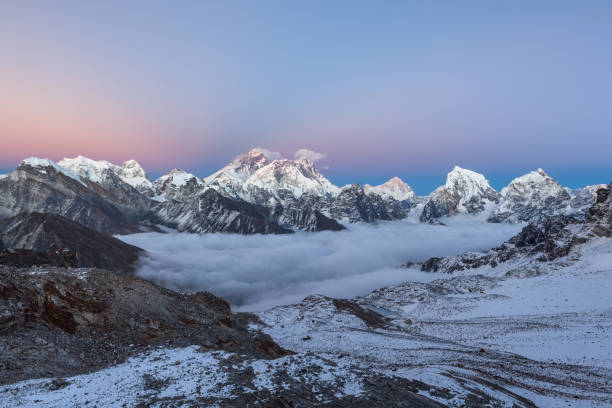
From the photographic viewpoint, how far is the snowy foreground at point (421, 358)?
20734mm

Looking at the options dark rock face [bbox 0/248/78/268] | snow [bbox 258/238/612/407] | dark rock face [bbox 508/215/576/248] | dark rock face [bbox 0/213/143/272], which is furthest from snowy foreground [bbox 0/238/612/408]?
dark rock face [bbox 0/213/143/272]

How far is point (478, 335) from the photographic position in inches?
2594

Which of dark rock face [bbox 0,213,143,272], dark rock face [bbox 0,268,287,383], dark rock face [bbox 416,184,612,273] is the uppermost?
dark rock face [bbox 416,184,612,273]

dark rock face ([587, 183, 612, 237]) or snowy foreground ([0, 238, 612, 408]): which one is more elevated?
dark rock face ([587, 183, 612, 237])

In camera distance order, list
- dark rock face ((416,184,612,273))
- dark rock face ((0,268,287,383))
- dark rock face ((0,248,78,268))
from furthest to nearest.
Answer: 1. dark rock face ((416,184,612,273))
2. dark rock face ((0,248,78,268))
3. dark rock face ((0,268,287,383))

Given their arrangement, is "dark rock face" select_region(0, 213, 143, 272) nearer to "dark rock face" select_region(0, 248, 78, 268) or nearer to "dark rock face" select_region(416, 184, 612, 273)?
"dark rock face" select_region(0, 248, 78, 268)

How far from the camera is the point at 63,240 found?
170750 millimetres

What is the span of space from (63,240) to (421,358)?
600 feet

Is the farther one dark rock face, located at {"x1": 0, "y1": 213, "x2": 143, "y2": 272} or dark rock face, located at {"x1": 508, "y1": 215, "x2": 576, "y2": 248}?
dark rock face, located at {"x1": 508, "y1": 215, "x2": 576, "y2": 248}

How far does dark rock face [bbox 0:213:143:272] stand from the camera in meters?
166

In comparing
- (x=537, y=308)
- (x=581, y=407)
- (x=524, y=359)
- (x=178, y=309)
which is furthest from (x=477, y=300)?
(x=178, y=309)

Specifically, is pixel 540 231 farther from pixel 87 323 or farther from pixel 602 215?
pixel 87 323

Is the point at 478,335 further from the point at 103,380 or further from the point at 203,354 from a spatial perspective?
the point at 103,380

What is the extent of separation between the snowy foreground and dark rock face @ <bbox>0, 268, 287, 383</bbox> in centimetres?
309
